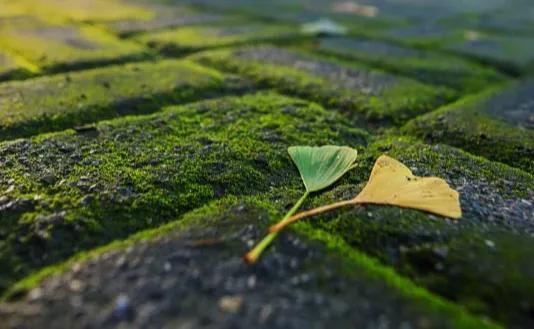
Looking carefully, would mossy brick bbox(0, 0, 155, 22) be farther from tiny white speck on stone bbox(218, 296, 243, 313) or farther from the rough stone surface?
tiny white speck on stone bbox(218, 296, 243, 313)

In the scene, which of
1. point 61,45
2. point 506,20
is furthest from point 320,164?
point 506,20

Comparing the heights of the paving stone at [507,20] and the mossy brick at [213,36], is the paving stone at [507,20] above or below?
below

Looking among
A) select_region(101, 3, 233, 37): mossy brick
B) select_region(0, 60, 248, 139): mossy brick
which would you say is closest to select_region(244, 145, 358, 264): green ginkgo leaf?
select_region(0, 60, 248, 139): mossy brick

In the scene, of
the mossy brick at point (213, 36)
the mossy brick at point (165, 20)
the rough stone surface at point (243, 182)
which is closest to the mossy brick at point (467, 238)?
the rough stone surface at point (243, 182)

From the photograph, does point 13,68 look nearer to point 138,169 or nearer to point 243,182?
point 138,169

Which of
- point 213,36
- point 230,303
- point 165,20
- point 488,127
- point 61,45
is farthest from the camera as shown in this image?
point 165,20

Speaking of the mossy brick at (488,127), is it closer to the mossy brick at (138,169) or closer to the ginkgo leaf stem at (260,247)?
the mossy brick at (138,169)

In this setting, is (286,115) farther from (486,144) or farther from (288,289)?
(288,289)
